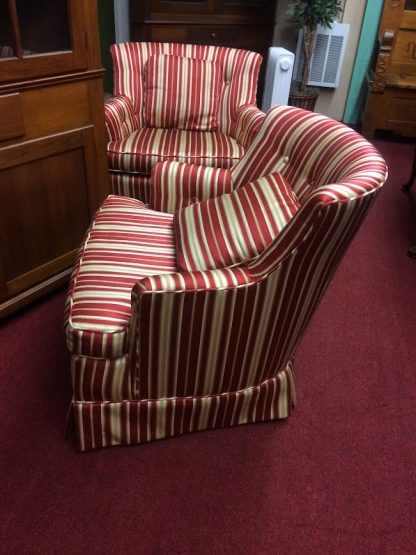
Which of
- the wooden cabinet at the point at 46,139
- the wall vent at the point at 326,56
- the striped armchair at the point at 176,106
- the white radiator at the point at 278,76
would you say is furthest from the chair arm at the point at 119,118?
the wall vent at the point at 326,56

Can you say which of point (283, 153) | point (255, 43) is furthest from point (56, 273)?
point (255, 43)

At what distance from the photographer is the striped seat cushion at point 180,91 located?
7.36 ft

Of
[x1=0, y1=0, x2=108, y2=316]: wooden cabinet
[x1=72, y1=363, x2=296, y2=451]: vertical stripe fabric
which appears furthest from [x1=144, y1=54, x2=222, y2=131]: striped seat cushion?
[x1=72, y1=363, x2=296, y2=451]: vertical stripe fabric

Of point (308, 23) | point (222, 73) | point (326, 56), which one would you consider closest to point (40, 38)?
point (222, 73)

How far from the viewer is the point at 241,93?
2.34 m

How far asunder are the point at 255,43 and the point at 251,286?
10.1ft

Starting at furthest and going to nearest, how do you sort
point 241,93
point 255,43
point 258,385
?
point 255,43
point 241,93
point 258,385

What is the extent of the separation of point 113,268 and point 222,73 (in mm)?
1524

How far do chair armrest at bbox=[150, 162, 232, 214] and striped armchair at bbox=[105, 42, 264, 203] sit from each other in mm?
453

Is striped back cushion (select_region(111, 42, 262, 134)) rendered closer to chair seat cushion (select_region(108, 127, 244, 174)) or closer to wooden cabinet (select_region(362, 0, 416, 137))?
chair seat cushion (select_region(108, 127, 244, 174))

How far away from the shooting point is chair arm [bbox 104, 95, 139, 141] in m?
2.05

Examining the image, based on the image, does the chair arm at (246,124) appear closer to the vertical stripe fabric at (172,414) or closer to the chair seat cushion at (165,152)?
the chair seat cushion at (165,152)

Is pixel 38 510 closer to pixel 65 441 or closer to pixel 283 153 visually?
pixel 65 441

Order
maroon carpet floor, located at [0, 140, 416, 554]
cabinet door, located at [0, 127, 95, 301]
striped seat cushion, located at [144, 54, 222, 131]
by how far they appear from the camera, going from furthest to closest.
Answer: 1. striped seat cushion, located at [144, 54, 222, 131]
2. cabinet door, located at [0, 127, 95, 301]
3. maroon carpet floor, located at [0, 140, 416, 554]
